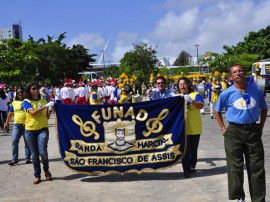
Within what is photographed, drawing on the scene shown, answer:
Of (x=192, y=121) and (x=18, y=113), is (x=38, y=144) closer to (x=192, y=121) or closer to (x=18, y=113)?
(x=18, y=113)

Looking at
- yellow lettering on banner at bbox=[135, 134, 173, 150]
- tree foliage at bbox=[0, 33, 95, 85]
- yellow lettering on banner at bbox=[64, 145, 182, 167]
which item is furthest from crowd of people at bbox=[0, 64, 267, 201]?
tree foliage at bbox=[0, 33, 95, 85]

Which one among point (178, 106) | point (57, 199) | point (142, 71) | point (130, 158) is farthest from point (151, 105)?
point (142, 71)

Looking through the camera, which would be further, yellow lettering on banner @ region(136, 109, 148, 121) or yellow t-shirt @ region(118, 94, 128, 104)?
yellow t-shirt @ region(118, 94, 128, 104)

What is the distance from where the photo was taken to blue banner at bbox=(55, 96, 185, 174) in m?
7.53

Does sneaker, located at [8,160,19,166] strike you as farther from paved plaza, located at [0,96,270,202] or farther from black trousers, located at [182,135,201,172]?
black trousers, located at [182,135,201,172]

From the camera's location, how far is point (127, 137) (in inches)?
298

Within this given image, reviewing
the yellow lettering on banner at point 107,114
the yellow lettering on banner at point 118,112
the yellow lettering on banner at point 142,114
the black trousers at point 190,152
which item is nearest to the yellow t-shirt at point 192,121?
the black trousers at point 190,152

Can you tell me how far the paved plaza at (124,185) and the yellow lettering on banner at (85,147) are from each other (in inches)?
20.0

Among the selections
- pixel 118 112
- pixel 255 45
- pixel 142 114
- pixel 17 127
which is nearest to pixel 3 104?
pixel 17 127

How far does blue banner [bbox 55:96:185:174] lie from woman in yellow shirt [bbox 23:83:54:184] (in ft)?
1.43

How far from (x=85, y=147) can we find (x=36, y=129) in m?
0.90

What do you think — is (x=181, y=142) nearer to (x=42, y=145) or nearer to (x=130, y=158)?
(x=130, y=158)

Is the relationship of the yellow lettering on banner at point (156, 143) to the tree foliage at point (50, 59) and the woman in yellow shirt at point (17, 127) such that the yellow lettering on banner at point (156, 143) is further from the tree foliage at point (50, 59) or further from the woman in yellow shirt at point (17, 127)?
the tree foliage at point (50, 59)

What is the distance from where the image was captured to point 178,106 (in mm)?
7578
